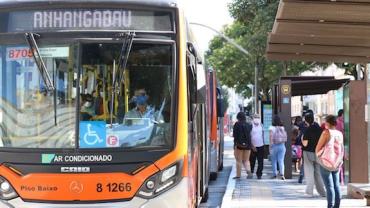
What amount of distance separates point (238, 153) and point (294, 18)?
6.65 metres

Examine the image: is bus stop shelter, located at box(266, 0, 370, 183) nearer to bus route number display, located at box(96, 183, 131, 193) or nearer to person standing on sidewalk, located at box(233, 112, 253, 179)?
person standing on sidewalk, located at box(233, 112, 253, 179)

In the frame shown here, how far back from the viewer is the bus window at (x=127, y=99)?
7031 millimetres

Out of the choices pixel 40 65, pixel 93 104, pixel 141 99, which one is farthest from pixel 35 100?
pixel 141 99

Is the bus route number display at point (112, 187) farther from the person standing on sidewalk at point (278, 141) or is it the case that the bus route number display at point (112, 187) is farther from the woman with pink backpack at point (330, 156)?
the person standing on sidewalk at point (278, 141)

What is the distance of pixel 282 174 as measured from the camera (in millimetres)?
17578

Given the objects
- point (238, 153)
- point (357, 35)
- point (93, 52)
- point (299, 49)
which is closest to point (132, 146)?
point (93, 52)

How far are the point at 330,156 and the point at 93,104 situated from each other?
463 cm

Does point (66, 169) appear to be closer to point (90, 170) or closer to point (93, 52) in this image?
point (90, 170)

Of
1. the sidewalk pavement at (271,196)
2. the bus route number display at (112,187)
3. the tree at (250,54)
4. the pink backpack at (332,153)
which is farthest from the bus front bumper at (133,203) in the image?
the tree at (250,54)

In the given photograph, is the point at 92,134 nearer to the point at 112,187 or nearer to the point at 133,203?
the point at 112,187

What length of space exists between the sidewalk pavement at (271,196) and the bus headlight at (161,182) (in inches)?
206

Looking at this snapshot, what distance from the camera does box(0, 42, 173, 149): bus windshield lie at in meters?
7.03

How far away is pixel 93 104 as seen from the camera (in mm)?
7051

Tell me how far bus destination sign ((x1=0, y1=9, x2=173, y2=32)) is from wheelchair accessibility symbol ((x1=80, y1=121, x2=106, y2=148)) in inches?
41.7
